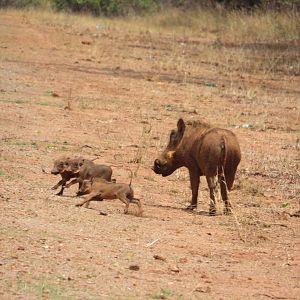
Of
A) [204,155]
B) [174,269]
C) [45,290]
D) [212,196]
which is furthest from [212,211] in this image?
[45,290]

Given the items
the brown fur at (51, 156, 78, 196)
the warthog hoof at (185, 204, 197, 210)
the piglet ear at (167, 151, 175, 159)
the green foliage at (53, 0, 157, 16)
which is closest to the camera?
the brown fur at (51, 156, 78, 196)

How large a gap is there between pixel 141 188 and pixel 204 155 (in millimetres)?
1194

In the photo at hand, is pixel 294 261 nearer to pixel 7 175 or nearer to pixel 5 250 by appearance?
pixel 5 250

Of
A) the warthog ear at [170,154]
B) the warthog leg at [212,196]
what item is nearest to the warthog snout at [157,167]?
the warthog ear at [170,154]

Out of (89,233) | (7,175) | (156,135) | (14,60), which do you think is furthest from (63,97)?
(89,233)

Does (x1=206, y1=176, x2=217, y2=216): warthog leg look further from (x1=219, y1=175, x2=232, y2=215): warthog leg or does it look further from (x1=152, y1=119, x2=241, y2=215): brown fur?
(x1=219, y1=175, x2=232, y2=215): warthog leg

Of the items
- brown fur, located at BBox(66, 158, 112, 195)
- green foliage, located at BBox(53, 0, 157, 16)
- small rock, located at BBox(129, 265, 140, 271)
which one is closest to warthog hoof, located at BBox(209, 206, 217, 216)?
brown fur, located at BBox(66, 158, 112, 195)

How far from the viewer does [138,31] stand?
38.1 metres

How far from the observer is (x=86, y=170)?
33.1ft

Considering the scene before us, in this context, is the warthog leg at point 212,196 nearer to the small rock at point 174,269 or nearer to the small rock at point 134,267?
the small rock at point 174,269

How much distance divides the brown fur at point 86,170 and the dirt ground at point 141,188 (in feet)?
0.95

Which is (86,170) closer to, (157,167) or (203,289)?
(157,167)

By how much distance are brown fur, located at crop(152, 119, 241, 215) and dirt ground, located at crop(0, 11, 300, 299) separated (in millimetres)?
303

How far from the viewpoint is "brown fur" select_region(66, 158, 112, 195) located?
10.0 meters
